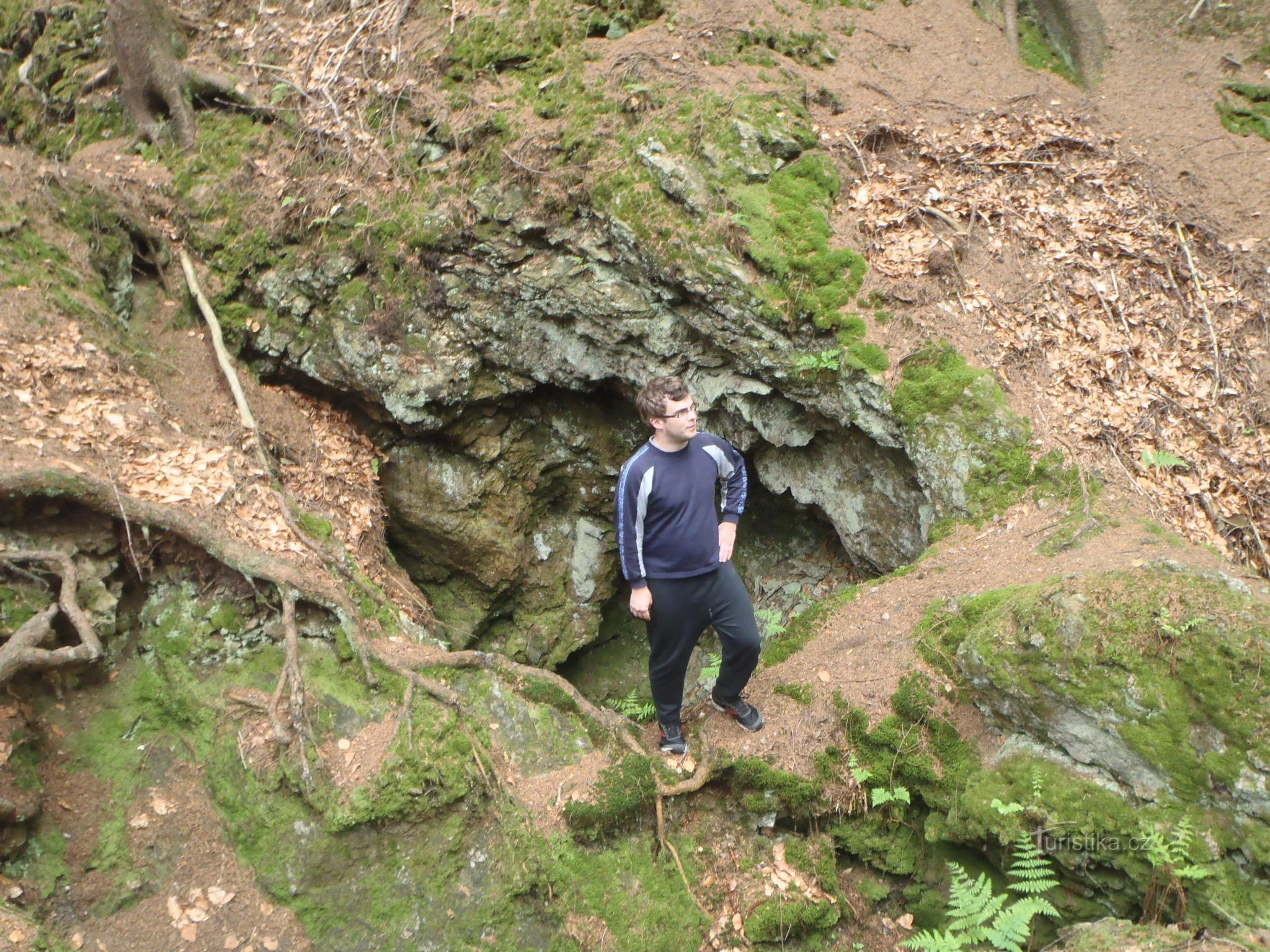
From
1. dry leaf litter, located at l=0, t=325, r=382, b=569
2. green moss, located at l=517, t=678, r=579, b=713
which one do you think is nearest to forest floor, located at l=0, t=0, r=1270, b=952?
dry leaf litter, located at l=0, t=325, r=382, b=569

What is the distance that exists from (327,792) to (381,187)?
19.6 feet

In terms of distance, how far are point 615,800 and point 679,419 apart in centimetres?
248

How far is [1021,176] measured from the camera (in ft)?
24.4

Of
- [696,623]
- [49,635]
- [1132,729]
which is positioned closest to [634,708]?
[696,623]

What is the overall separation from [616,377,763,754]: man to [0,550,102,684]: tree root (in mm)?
3374

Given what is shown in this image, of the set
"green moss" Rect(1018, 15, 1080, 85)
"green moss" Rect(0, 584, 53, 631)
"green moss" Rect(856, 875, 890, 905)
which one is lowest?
"green moss" Rect(0, 584, 53, 631)

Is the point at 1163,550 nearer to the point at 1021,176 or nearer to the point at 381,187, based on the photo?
the point at 1021,176

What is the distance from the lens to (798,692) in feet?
16.9

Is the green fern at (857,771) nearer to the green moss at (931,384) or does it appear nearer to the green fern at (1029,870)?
the green fern at (1029,870)

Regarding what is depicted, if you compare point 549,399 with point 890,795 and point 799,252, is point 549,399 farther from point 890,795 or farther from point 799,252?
point 890,795

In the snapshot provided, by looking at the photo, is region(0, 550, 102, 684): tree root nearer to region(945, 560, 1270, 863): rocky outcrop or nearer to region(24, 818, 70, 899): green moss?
region(24, 818, 70, 899): green moss

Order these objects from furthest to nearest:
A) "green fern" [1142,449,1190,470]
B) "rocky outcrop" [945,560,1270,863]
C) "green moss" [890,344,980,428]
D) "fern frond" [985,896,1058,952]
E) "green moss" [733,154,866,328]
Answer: "green moss" [733,154,866,328] < "green moss" [890,344,980,428] < "green fern" [1142,449,1190,470] < "rocky outcrop" [945,560,1270,863] < "fern frond" [985,896,1058,952]

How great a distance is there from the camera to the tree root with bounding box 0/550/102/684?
14.2ft

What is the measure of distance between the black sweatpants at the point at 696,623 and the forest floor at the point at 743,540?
0.68 metres
